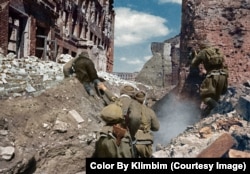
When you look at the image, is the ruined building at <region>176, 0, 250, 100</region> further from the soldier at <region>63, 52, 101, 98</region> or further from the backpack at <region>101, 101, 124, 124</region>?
the backpack at <region>101, 101, 124, 124</region>

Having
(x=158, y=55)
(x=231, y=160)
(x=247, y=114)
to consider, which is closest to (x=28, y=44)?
(x=247, y=114)

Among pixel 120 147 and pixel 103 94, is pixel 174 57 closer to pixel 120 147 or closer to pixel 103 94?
pixel 103 94

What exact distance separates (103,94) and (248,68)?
4.29 meters

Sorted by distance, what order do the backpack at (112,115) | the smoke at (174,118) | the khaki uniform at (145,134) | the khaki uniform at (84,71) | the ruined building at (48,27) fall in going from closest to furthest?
1. the backpack at (112,115)
2. the khaki uniform at (145,134)
3. the khaki uniform at (84,71)
4. the smoke at (174,118)
5. the ruined building at (48,27)

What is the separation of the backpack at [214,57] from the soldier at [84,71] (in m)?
2.67

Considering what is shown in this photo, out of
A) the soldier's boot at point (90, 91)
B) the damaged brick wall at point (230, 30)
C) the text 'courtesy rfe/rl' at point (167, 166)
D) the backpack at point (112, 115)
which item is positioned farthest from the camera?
the damaged brick wall at point (230, 30)

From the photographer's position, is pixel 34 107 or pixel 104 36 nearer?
pixel 34 107

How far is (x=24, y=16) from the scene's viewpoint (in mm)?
13031

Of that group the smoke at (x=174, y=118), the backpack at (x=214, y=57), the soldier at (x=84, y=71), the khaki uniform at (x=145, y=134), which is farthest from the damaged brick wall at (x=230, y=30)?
the khaki uniform at (x=145, y=134)

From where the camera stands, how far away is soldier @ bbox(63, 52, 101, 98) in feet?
25.4

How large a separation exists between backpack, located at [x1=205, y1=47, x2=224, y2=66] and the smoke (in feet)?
6.52

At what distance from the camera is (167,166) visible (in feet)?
13.5

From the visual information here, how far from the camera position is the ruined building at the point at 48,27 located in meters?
12.5
